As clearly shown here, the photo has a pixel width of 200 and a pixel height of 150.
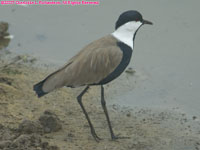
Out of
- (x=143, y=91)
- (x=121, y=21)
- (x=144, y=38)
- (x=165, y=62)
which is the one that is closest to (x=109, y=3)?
(x=144, y=38)

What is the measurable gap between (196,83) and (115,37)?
1922mm

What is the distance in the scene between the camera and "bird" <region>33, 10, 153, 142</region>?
6418mm

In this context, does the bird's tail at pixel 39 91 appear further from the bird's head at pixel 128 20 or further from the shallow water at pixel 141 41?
the shallow water at pixel 141 41

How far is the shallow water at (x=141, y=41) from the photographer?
7.81m

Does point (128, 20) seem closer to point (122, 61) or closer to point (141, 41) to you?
point (122, 61)

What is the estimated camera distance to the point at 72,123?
6.94 m

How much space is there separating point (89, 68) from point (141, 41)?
2.79m

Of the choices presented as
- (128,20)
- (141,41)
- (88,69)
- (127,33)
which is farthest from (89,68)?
(141,41)

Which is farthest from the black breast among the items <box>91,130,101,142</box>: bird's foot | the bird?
<box>91,130,101,142</box>: bird's foot

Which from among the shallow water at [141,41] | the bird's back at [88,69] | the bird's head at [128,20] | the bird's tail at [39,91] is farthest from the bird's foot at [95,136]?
the bird's head at [128,20]

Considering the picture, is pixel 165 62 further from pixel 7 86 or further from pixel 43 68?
pixel 7 86

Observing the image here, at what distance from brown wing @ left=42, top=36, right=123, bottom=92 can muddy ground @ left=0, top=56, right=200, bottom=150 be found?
461 mm

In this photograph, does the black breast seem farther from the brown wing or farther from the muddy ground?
the muddy ground

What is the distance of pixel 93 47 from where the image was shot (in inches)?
261
